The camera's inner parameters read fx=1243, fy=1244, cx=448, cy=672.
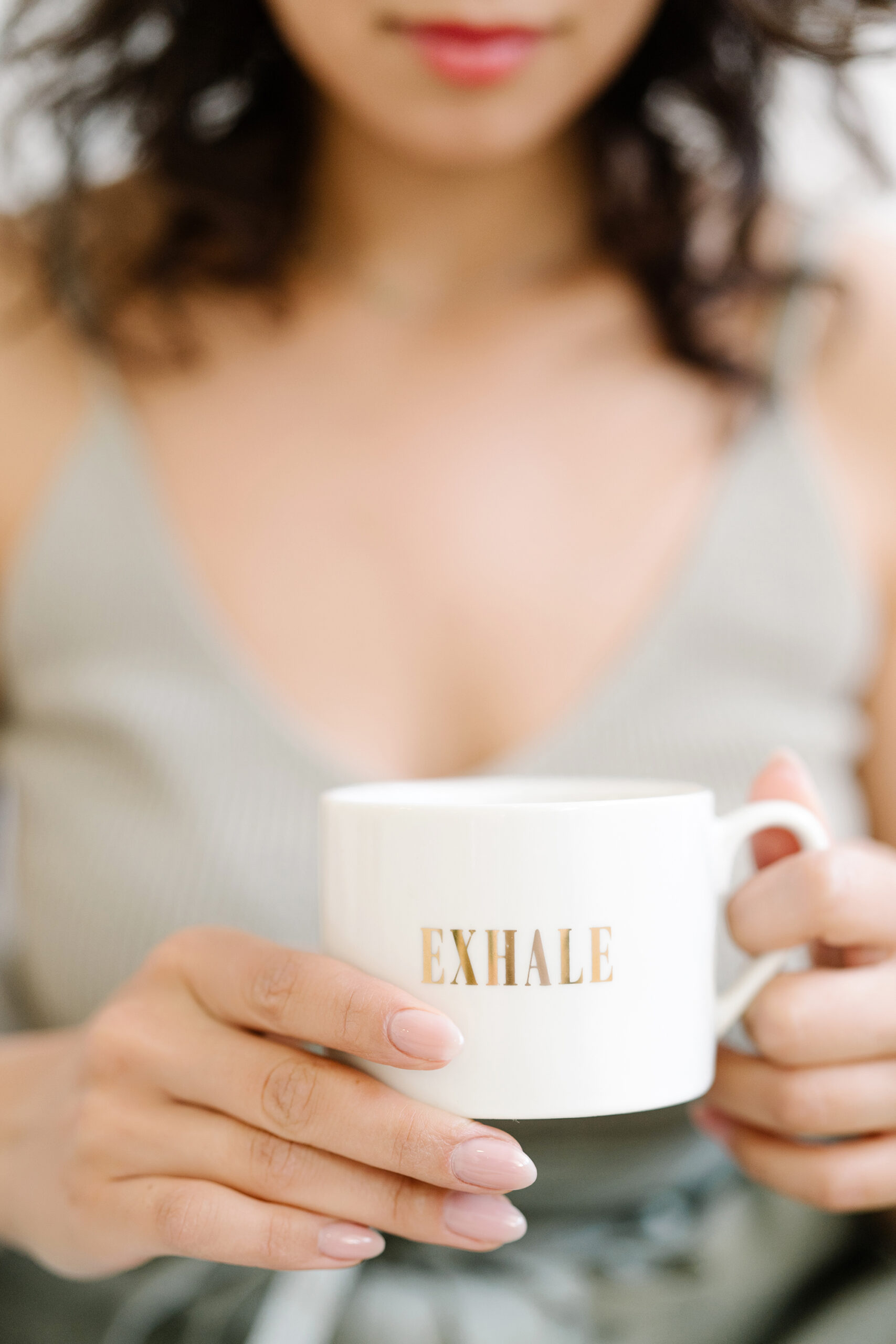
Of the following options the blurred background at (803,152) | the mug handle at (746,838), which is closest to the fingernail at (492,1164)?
the mug handle at (746,838)

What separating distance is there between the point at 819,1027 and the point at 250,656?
471 mm

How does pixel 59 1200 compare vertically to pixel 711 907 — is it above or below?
below

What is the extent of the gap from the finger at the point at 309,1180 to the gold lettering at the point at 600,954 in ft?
0.35

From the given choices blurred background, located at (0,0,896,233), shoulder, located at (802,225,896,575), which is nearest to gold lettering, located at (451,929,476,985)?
shoulder, located at (802,225,896,575)

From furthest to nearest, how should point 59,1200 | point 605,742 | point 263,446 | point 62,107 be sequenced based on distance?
1. point 62,107
2. point 263,446
3. point 605,742
4. point 59,1200

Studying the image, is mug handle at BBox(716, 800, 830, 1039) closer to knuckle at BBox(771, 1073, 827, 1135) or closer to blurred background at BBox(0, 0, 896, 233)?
knuckle at BBox(771, 1073, 827, 1135)

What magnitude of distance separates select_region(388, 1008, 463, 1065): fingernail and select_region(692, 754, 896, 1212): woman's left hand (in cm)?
15

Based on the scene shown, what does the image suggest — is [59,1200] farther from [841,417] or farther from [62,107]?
[62,107]

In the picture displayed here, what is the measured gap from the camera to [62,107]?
1069 mm

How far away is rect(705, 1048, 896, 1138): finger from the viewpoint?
0.59m

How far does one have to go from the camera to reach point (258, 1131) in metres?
0.54

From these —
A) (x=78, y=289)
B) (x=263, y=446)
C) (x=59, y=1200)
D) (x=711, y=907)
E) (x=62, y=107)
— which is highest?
(x=62, y=107)

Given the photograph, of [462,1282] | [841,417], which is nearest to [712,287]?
[841,417]

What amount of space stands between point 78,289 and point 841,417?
2.01 ft
